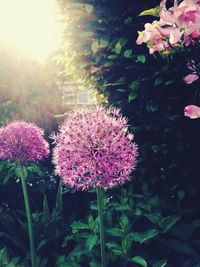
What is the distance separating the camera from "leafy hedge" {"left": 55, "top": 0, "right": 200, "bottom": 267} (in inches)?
113

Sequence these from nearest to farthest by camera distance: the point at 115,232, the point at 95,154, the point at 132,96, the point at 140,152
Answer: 1. the point at 95,154
2. the point at 115,232
3. the point at 132,96
4. the point at 140,152

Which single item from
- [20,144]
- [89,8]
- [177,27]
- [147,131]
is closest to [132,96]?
[147,131]

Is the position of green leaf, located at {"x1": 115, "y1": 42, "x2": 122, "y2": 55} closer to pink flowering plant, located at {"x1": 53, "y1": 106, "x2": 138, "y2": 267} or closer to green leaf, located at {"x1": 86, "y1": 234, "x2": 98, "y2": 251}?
pink flowering plant, located at {"x1": 53, "y1": 106, "x2": 138, "y2": 267}

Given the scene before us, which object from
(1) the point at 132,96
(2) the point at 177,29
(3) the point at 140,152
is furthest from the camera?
(3) the point at 140,152

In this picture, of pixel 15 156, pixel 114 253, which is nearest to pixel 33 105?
pixel 15 156

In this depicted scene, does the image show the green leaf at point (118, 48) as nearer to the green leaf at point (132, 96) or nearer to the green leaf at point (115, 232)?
the green leaf at point (132, 96)

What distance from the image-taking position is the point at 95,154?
2.04 m

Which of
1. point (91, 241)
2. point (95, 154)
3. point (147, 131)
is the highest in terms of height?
point (147, 131)

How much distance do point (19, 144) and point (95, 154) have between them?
108cm

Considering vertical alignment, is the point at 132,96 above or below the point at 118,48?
below

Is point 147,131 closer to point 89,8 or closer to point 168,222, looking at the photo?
point 168,222

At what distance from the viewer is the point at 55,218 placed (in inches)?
142

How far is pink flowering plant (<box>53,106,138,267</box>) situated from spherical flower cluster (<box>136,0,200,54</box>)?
0.72 m

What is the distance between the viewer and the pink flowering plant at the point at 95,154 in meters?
2.03
